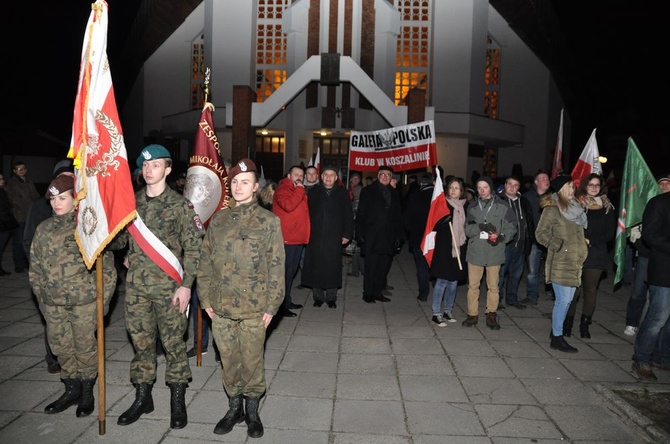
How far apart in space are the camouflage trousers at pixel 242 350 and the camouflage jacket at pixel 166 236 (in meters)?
0.47

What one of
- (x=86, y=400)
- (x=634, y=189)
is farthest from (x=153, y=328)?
(x=634, y=189)

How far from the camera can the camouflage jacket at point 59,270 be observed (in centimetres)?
440

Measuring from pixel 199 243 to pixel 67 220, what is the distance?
4.15ft

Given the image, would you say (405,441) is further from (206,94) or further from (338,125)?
(338,125)

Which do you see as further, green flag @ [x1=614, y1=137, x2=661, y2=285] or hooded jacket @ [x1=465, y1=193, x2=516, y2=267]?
hooded jacket @ [x1=465, y1=193, x2=516, y2=267]

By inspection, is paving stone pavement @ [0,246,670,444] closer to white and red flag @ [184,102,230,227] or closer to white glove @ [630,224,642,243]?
white glove @ [630,224,642,243]

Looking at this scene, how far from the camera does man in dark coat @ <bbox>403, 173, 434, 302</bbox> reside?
29.9 feet

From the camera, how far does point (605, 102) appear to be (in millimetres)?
34531

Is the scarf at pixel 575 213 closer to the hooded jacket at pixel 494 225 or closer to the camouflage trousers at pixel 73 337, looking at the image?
the hooded jacket at pixel 494 225

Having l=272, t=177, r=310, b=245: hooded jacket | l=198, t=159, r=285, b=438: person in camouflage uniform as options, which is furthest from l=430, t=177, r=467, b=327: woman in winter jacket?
l=198, t=159, r=285, b=438: person in camouflage uniform

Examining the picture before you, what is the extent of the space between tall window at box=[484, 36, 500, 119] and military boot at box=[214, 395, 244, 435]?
24471 mm

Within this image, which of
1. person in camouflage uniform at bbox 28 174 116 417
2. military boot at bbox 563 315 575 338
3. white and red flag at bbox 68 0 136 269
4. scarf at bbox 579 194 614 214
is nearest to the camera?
white and red flag at bbox 68 0 136 269

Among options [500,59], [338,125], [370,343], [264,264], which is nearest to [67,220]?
[264,264]

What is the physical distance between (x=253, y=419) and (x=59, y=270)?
6.71 ft
